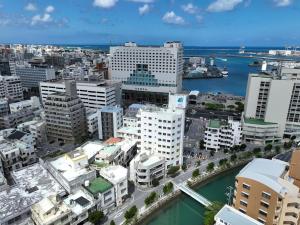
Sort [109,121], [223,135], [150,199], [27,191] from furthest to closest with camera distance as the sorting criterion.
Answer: [109,121]
[223,135]
[150,199]
[27,191]

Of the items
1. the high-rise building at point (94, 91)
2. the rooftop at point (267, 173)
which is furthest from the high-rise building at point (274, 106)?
the high-rise building at point (94, 91)

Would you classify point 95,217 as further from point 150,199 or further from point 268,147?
point 268,147

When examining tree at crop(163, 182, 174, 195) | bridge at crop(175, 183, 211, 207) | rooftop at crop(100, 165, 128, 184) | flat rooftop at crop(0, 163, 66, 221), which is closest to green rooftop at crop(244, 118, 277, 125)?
bridge at crop(175, 183, 211, 207)

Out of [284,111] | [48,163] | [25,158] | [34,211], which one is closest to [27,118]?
[25,158]

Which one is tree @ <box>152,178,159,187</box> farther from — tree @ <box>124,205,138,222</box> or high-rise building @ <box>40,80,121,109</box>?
high-rise building @ <box>40,80,121,109</box>

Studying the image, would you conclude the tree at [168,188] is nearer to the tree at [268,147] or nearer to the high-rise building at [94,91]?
the tree at [268,147]

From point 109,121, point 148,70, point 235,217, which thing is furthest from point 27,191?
point 148,70

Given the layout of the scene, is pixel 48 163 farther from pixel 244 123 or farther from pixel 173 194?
pixel 244 123
